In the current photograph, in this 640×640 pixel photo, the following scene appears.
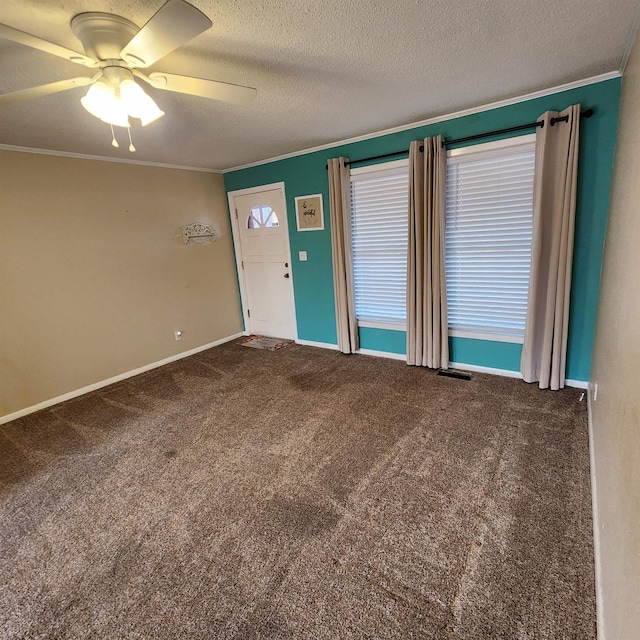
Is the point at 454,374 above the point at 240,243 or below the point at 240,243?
below

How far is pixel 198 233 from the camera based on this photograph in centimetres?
449

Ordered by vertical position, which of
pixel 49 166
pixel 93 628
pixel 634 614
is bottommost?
pixel 93 628

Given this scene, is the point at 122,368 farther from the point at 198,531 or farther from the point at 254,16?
the point at 254,16

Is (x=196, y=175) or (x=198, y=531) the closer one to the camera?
(x=198, y=531)

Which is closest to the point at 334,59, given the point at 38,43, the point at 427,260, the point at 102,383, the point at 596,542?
the point at 38,43

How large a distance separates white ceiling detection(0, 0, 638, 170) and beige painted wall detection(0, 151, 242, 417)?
529 mm

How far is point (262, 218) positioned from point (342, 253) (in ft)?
4.53

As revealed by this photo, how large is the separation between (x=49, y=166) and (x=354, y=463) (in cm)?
377

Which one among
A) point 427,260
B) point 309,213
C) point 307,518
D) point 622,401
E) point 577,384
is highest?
point 309,213

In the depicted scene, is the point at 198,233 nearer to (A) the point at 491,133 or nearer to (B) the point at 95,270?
(B) the point at 95,270

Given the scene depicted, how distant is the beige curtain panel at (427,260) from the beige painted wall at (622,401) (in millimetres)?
1247

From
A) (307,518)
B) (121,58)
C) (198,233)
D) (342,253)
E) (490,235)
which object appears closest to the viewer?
(121,58)

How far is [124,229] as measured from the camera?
3811 mm

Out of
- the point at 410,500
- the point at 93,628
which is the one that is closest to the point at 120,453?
the point at 93,628
